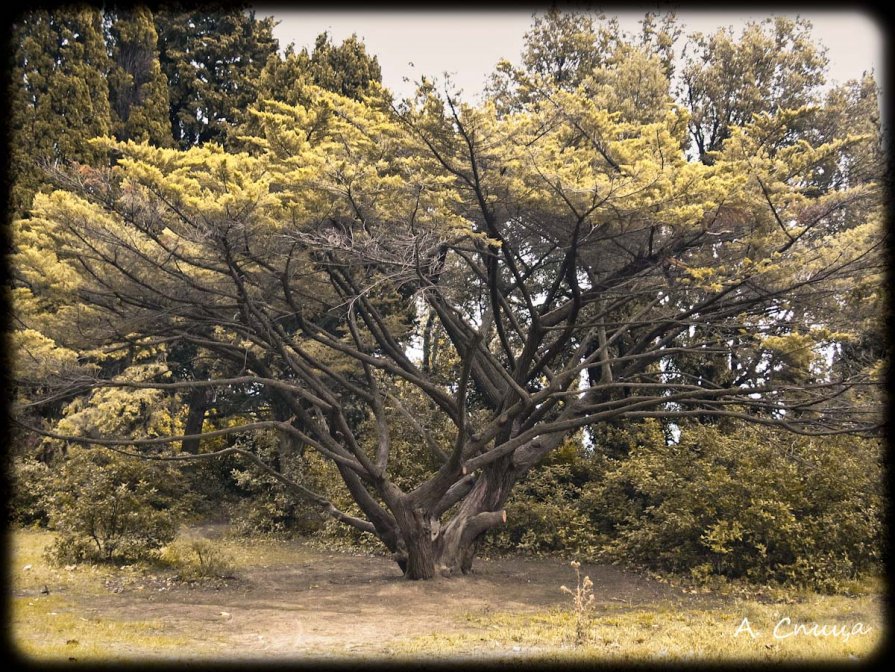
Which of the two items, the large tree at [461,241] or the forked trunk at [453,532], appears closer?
the large tree at [461,241]

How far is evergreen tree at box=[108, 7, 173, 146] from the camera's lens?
18734 mm

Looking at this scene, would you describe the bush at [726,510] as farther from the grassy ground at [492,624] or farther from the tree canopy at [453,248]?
the tree canopy at [453,248]

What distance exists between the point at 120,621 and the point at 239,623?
120cm

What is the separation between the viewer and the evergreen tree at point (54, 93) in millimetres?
16797

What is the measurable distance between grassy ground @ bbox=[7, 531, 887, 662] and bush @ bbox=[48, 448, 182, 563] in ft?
1.09

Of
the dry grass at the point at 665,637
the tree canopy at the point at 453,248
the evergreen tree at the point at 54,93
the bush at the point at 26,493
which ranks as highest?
the evergreen tree at the point at 54,93

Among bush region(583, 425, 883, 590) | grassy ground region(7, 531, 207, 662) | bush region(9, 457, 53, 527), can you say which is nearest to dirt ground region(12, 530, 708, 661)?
grassy ground region(7, 531, 207, 662)

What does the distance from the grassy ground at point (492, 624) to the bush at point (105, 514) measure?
331 millimetres

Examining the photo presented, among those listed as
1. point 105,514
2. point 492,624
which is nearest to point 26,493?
point 105,514

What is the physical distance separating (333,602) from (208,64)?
1632cm

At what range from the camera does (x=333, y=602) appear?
381 inches

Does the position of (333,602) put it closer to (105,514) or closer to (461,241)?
(105,514)

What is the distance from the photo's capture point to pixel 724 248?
1176 cm

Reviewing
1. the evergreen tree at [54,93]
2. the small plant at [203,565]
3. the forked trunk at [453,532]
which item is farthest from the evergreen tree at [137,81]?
the forked trunk at [453,532]
